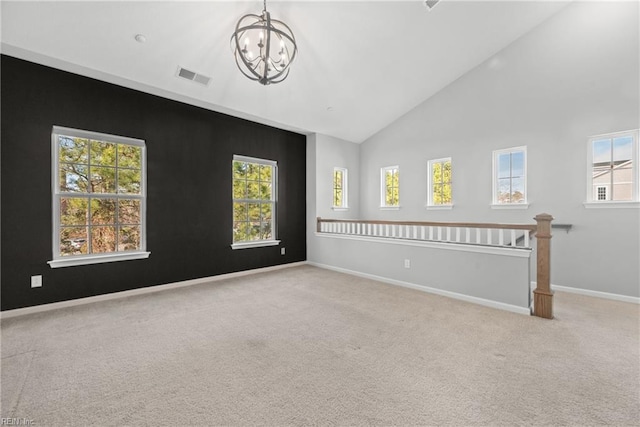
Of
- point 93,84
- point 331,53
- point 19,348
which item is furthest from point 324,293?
point 93,84

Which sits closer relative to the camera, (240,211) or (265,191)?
(240,211)

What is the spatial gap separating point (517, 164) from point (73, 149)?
21.0 feet

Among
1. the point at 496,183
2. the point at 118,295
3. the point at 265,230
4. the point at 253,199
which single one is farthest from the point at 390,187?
the point at 118,295

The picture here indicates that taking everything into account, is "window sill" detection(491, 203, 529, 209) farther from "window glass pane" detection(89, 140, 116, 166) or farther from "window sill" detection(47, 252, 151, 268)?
"window glass pane" detection(89, 140, 116, 166)

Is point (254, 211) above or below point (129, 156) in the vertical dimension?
below

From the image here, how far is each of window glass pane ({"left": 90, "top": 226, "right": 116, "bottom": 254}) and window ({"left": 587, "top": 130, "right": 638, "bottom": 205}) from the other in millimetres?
6614

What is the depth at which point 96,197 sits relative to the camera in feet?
11.5

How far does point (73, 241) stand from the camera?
11.1 feet

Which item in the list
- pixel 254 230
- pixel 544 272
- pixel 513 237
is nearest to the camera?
pixel 544 272

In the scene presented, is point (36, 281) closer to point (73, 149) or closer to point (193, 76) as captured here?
point (73, 149)

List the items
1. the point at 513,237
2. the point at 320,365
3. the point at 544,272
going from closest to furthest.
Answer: the point at 320,365, the point at 544,272, the point at 513,237

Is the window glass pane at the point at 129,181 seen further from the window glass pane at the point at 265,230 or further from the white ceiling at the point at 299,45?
the window glass pane at the point at 265,230

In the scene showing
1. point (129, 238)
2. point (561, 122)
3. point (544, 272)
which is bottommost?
point (544, 272)

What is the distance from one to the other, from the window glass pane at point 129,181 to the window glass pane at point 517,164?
228 inches
